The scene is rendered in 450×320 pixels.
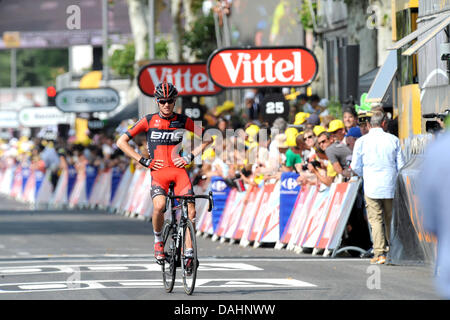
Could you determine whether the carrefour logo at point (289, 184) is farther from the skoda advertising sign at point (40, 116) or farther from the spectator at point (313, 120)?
the skoda advertising sign at point (40, 116)

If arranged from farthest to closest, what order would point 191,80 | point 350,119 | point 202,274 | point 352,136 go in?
point 191,80 → point 350,119 → point 352,136 → point 202,274

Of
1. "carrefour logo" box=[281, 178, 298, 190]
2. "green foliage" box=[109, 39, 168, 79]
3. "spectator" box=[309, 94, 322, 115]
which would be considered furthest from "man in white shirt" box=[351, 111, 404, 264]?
"green foliage" box=[109, 39, 168, 79]

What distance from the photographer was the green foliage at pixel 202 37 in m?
44.1

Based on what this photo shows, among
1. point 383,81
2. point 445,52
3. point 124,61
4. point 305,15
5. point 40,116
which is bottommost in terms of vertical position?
point 383,81

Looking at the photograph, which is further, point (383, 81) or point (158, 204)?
point (383, 81)

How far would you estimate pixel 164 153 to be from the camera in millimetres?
13023

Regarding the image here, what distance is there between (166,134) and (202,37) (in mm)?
31330

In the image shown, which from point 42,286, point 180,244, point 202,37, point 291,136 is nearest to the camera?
point 180,244

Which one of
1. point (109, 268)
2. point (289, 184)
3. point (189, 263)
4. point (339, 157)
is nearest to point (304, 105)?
point (289, 184)

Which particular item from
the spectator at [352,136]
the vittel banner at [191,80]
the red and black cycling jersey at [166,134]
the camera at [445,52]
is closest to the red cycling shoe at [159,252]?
the red and black cycling jersey at [166,134]

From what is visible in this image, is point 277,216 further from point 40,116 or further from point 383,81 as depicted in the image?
point 40,116

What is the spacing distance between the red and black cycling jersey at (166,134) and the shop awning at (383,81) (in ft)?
24.2

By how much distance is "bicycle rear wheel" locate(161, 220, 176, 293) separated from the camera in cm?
1270
